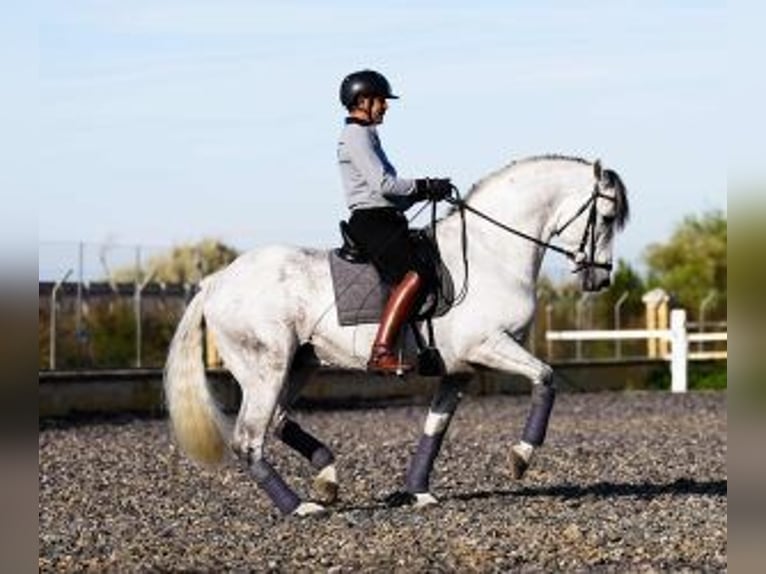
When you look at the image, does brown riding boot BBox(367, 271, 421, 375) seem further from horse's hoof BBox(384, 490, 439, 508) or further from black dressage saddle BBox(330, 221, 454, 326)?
horse's hoof BBox(384, 490, 439, 508)

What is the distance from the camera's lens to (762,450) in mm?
5961

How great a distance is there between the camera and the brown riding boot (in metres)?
12.0

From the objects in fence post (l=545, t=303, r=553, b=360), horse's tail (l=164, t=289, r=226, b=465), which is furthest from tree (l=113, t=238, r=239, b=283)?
horse's tail (l=164, t=289, r=226, b=465)

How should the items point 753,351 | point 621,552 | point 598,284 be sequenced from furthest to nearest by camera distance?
point 598,284
point 621,552
point 753,351

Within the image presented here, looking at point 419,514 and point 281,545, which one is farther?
point 419,514

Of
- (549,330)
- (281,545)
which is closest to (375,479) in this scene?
(281,545)

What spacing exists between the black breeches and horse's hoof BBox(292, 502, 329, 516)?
1555 millimetres

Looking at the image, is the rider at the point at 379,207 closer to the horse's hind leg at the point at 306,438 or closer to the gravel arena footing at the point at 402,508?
the horse's hind leg at the point at 306,438

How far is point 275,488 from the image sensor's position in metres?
12.1

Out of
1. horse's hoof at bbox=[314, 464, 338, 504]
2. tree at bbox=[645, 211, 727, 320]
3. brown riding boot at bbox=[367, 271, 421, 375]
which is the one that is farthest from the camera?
tree at bbox=[645, 211, 727, 320]

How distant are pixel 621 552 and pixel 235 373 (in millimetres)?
3648

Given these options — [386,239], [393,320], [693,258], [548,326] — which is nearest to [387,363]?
[393,320]

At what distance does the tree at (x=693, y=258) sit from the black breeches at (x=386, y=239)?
3491cm

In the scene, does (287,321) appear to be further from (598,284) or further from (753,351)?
(753,351)
